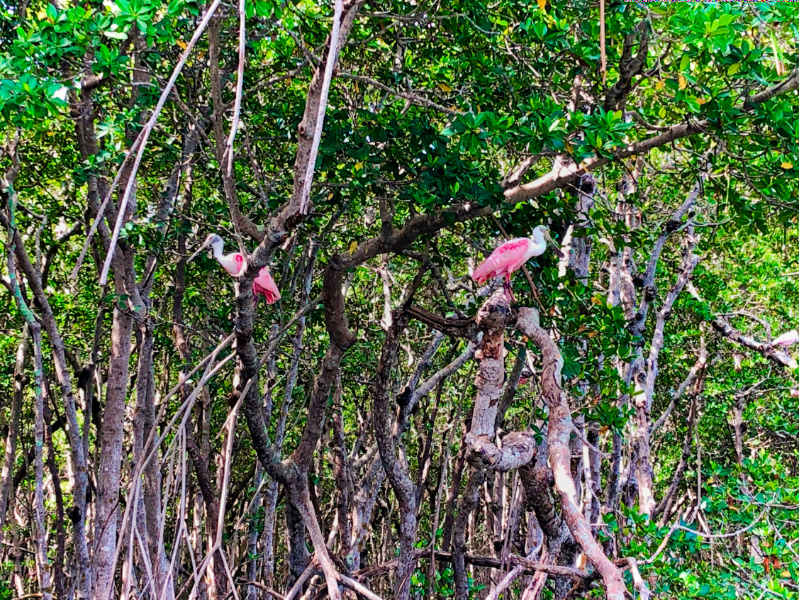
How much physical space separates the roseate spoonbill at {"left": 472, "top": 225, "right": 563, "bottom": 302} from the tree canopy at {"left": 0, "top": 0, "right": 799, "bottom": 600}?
0.11 metres

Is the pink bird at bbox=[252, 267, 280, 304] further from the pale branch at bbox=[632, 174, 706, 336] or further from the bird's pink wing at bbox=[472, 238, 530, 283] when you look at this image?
the pale branch at bbox=[632, 174, 706, 336]

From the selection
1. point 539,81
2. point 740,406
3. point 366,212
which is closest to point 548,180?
point 539,81

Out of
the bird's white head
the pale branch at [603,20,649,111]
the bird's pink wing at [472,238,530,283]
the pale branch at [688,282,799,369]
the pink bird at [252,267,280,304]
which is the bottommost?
the pale branch at [688,282,799,369]

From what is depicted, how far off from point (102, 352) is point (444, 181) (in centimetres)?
645

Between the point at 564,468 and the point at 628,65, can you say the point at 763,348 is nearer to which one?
the point at 628,65

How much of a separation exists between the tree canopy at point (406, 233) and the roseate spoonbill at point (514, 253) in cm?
11

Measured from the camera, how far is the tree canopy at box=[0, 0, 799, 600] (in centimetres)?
284

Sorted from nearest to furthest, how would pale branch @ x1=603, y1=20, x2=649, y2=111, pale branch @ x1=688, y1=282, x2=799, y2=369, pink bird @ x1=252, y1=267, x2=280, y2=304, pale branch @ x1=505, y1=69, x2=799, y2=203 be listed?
pale branch @ x1=505, y1=69, x2=799, y2=203, pale branch @ x1=603, y1=20, x2=649, y2=111, pale branch @ x1=688, y1=282, x2=799, y2=369, pink bird @ x1=252, y1=267, x2=280, y2=304

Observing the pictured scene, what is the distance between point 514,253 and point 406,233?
58 cm

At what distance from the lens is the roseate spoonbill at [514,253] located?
11.8 feet

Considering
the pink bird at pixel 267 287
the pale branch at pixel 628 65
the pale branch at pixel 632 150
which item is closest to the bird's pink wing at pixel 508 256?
the pale branch at pixel 632 150

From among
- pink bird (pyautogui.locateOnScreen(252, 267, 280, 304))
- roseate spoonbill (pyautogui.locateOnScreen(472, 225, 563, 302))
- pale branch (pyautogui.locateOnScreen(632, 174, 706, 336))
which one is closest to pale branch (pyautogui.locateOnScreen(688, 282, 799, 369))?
pale branch (pyautogui.locateOnScreen(632, 174, 706, 336))

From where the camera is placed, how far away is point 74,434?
200 inches

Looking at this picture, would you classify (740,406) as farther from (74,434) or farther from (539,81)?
(74,434)
